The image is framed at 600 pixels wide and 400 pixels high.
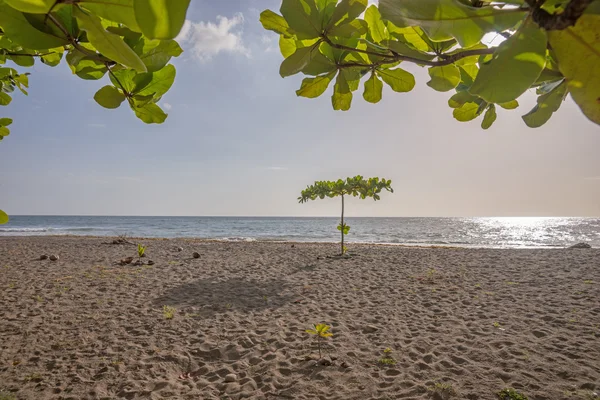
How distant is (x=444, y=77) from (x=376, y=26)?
194 millimetres

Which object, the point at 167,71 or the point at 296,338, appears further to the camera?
the point at 296,338

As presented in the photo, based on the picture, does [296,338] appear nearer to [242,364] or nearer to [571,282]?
[242,364]

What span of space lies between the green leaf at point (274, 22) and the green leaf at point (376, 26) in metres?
0.19

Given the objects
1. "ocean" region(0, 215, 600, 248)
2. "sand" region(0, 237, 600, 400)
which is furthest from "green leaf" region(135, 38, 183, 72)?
"ocean" region(0, 215, 600, 248)

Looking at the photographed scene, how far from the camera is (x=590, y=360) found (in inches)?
119

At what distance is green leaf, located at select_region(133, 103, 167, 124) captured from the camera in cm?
74

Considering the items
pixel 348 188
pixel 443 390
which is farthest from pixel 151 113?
pixel 348 188

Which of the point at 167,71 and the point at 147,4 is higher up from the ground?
the point at 167,71

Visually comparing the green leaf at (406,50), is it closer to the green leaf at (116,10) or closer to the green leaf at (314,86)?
the green leaf at (314,86)

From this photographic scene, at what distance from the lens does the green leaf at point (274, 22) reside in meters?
0.66

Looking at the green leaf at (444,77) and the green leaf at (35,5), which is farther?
the green leaf at (444,77)

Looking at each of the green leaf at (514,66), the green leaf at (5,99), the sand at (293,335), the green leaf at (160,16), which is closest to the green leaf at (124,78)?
the green leaf at (160,16)

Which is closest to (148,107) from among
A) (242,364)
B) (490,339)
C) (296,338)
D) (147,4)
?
(147,4)

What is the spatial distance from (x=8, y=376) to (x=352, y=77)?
155 inches
